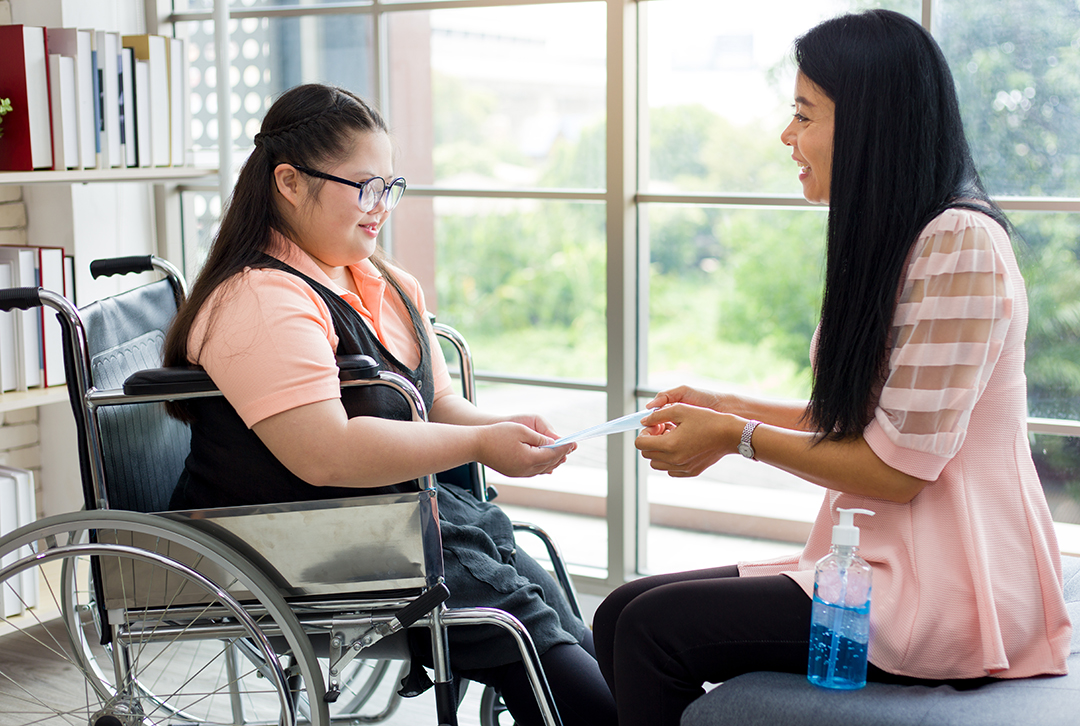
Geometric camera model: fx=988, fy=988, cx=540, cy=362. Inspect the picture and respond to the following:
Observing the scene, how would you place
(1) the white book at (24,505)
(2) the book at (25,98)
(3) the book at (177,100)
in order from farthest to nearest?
1. (3) the book at (177,100)
2. (1) the white book at (24,505)
3. (2) the book at (25,98)

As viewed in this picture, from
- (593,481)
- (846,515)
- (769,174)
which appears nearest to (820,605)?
(846,515)

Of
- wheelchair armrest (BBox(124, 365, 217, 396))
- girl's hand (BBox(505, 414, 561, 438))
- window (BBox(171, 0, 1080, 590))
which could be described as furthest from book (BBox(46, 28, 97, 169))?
girl's hand (BBox(505, 414, 561, 438))

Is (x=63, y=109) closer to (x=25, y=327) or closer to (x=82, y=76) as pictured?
(x=82, y=76)

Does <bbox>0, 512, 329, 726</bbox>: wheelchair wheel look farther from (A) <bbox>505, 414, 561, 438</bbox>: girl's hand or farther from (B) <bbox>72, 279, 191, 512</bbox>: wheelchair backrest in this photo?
(A) <bbox>505, 414, 561, 438</bbox>: girl's hand

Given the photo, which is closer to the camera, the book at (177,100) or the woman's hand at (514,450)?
the woman's hand at (514,450)

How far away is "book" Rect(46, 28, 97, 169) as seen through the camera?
8.23ft

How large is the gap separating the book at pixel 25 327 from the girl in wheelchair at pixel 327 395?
45.1 inches

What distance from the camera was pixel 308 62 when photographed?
3021 millimetres

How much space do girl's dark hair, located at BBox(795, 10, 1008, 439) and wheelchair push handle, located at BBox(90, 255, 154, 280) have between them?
1260 mm

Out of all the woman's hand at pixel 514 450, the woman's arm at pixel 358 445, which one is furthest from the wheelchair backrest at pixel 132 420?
the woman's hand at pixel 514 450

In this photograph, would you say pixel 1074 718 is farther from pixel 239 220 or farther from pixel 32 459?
pixel 32 459

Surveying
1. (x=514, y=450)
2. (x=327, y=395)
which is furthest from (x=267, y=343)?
(x=514, y=450)

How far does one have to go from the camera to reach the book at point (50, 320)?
2537 mm

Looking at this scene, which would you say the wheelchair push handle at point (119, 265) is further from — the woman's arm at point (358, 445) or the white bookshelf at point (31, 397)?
the white bookshelf at point (31, 397)
